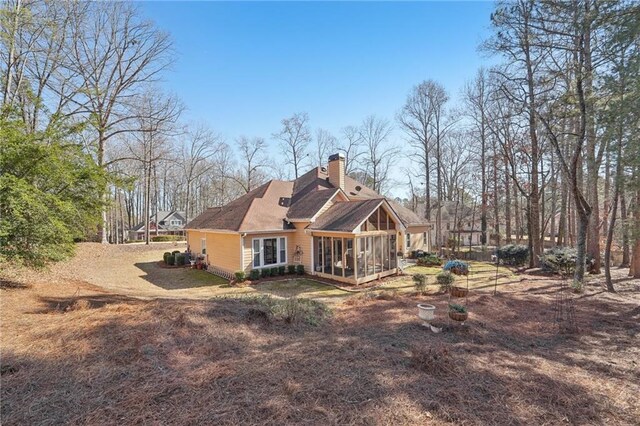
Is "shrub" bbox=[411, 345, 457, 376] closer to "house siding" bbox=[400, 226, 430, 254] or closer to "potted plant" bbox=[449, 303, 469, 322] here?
"potted plant" bbox=[449, 303, 469, 322]

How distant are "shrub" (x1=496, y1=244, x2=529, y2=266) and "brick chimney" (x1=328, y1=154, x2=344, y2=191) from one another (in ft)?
36.0

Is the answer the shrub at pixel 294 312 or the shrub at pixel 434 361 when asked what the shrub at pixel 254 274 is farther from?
the shrub at pixel 434 361

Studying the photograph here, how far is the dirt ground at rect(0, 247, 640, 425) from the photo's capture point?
11.1 ft

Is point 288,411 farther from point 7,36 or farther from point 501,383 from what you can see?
point 7,36

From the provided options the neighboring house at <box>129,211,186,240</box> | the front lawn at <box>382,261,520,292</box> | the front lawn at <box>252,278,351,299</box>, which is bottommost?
the front lawn at <box>382,261,520,292</box>

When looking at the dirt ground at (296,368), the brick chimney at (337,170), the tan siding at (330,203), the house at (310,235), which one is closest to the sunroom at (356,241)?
the house at (310,235)

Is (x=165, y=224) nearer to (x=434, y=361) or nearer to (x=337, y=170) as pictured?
(x=337, y=170)

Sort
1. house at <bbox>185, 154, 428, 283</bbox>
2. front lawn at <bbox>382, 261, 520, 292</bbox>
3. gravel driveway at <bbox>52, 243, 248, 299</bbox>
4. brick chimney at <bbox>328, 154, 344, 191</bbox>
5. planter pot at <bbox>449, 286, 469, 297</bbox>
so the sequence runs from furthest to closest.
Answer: brick chimney at <bbox>328, 154, 344, 191</bbox> → house at <bbox>185, 154, 428, 283</bbox> → front lawn at <bbox>382, 261, 520, 292</bbox> → gravel driveway at <bbox>52, 243, 248, 299</bbox> → planter pot at <bbox>449, 286, 469, 297</bbox>

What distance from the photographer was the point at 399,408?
139 inches

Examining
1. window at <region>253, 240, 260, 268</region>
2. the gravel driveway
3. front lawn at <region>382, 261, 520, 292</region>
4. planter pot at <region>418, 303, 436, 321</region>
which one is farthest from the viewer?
window at <region>253, 240, 260, 268</region>

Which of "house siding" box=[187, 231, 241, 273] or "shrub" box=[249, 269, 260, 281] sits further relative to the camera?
"house siding" box=[187, 231, 241, 273]

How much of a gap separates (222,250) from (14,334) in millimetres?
10541

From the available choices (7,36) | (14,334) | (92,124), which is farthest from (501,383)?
(7,36)

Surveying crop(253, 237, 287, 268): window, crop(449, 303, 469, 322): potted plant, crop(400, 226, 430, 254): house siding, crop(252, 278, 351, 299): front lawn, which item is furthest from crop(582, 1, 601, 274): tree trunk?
crop(253, 237, 287, 268): window
